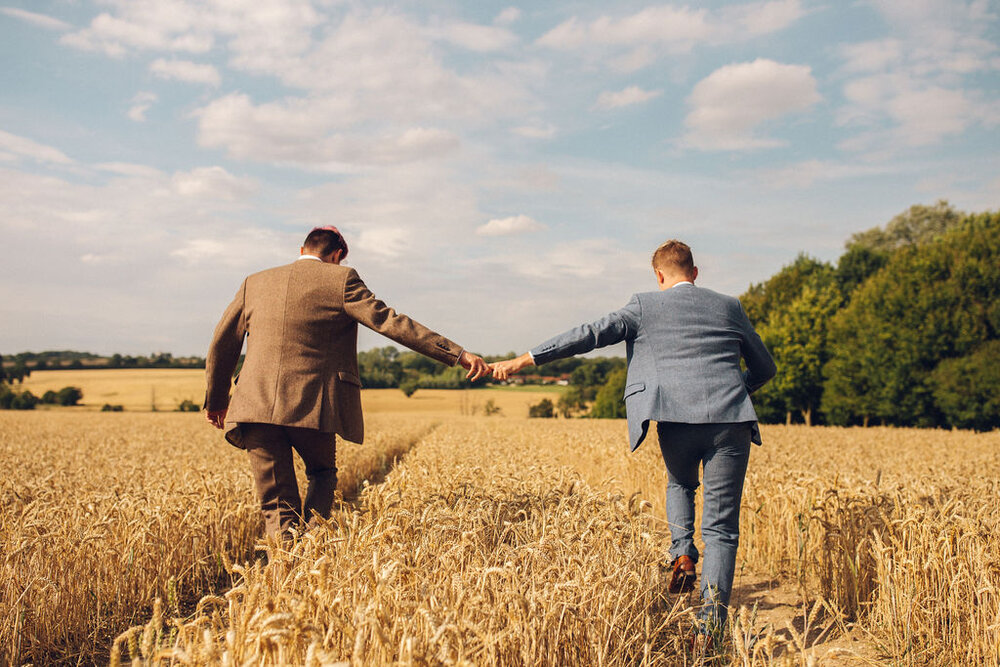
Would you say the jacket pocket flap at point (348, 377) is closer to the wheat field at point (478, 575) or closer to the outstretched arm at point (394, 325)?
the outstretched arm at point (394, 325)

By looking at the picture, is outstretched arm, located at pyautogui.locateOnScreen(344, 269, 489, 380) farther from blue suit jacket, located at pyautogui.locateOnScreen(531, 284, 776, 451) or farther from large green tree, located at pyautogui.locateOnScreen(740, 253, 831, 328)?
large green tree, located at pyautogui.locateOnScreen(740, 253, 831, 328)

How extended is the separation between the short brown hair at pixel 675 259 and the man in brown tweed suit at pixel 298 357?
148cm

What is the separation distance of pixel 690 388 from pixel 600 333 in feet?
2.01

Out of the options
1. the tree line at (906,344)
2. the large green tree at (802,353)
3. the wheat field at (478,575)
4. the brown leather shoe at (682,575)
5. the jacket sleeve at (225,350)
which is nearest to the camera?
the wheat field at (478,575)

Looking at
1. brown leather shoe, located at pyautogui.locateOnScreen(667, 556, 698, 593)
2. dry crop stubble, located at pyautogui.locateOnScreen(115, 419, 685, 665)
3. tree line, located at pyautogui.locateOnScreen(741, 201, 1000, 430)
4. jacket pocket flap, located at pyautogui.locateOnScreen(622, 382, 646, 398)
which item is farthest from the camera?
tree line, located at pyautogui.locateOnScreen(741, 201, 1000, 430)

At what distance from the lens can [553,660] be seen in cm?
236

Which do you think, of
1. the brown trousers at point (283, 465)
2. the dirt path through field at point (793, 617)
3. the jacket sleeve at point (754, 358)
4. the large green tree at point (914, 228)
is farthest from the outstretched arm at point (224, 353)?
the large green tree at point (914, 228)

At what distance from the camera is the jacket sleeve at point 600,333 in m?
3.84

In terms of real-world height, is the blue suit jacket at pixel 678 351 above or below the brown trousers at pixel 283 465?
above

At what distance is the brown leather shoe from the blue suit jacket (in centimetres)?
84

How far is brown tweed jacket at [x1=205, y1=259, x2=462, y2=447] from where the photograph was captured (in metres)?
A: 4.10

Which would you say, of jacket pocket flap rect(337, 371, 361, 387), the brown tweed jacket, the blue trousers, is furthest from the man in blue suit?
jacket pocket flap rect(337, 371, 361, 387)

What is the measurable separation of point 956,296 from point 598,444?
27.4 metres

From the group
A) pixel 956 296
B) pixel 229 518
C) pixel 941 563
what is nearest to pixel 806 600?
pixel 941 563
